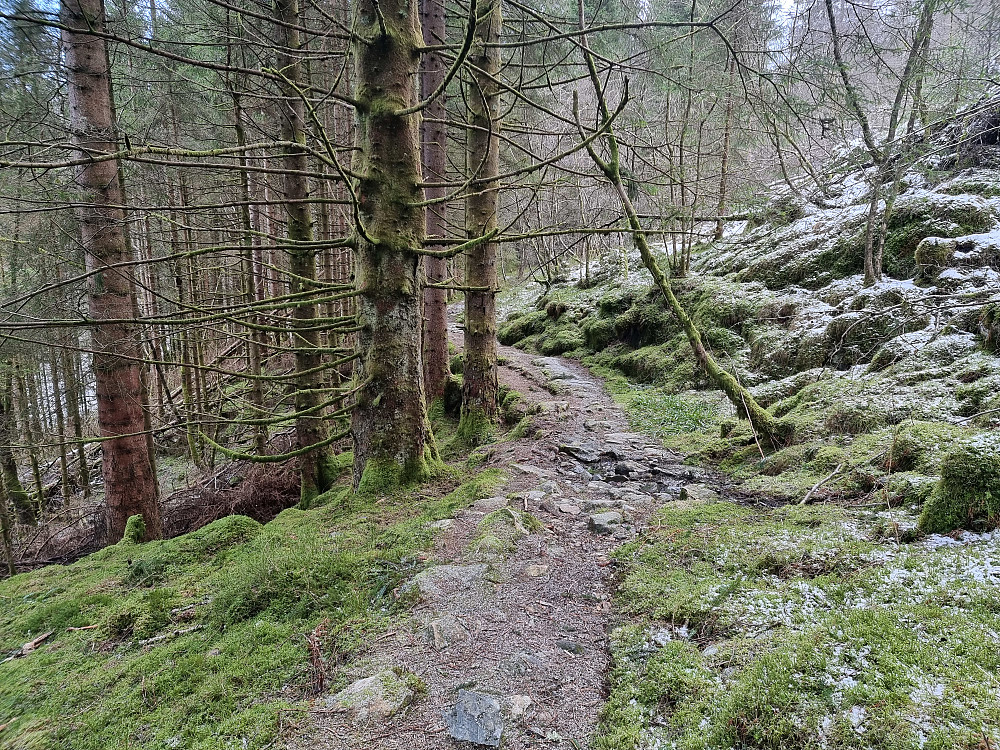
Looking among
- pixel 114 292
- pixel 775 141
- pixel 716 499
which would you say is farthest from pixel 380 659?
pixel 114 292

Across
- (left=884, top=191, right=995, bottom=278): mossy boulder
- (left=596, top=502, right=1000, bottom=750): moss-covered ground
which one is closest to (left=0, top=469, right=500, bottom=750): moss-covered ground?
(left=596, top=502, right=1000, bottom=750): moss-covered ground

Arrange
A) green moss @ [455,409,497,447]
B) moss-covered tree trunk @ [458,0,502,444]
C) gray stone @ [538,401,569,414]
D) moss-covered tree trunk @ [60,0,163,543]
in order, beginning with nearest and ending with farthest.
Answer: moss-covered tree trunk @ [60,0,163,543] → moss-covered tree trunk @ [458,0,502,444] → green moss @ [455,409,497,447] → gray stone @ [538,401,569,414]

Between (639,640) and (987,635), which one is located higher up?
(987,635)

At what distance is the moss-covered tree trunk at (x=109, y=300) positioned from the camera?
5.59m

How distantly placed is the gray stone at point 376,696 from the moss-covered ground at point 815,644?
36.6 inches

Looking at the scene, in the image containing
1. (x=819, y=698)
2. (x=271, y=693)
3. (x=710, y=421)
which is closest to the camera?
(x=819, y=698)

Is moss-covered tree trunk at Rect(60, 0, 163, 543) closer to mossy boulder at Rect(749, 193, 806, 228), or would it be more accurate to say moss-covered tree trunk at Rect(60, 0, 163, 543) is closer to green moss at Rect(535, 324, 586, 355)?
mossy boulder at Rect(749, 193, 806, 228)

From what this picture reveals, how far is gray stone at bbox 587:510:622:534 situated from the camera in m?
4.11

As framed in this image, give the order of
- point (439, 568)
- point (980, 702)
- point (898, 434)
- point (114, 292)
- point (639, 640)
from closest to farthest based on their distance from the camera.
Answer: point (980, 702) < point (639, 640) < point (439, 568) < point (898, 434) < point (114, 292)

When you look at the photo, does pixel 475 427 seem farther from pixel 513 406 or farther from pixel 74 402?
pixel 74 402

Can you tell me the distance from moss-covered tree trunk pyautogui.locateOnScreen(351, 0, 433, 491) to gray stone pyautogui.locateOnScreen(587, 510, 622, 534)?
5.53 feet

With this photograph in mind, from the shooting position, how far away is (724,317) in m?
9.91

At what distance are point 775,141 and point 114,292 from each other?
7.42 m

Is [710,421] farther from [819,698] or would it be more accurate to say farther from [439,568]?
[819,698]
